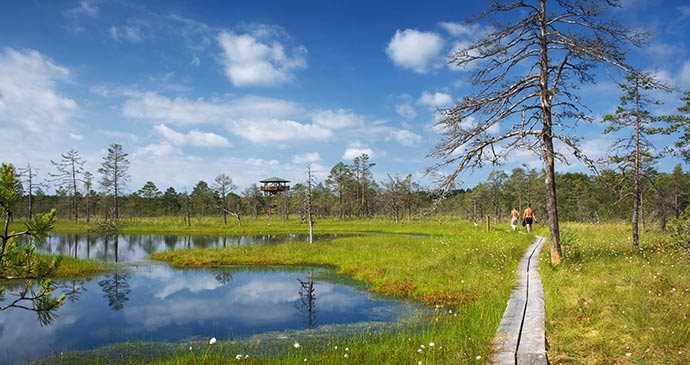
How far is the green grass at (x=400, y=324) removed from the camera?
784 centimetres

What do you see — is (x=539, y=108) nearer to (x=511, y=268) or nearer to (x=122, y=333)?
(x=511, y=268)

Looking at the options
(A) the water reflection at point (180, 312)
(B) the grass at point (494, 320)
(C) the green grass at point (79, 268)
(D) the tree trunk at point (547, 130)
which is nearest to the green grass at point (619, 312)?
(B) the grass at point (494, 320)

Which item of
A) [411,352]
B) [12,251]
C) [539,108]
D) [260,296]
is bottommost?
[260,296]

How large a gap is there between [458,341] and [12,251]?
687 centimetres

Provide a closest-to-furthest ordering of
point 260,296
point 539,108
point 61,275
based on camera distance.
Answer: point 539,108 → point 260,296 → point 61,275

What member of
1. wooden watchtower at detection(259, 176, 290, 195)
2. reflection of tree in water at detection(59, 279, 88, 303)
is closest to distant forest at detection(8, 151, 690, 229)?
wooden watchtower at detection(259, 176, 290, 195)

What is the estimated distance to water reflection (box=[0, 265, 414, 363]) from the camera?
12.0 m

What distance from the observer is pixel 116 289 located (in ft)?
64.0

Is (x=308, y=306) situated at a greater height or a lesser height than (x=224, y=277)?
greater

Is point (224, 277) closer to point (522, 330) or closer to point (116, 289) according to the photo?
point (116, 289)

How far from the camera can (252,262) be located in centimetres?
2652

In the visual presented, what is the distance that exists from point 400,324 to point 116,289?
14.8 meters

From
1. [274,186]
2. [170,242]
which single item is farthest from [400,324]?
[274,186]

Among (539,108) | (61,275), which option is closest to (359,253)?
(539,108)
